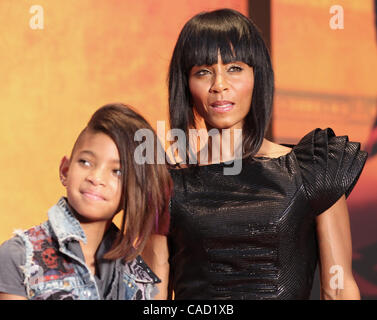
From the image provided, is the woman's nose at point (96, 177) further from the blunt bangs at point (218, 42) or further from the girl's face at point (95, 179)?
the blunt bangs at point (218, 42)

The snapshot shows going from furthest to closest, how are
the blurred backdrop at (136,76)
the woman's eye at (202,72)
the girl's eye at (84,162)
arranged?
1. the blurred backdrop at (136,76)
2. the woman's eye at (202,72)
3. the girl's eye at (84,162)

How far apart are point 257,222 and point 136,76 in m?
1.27

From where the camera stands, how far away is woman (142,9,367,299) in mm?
1695

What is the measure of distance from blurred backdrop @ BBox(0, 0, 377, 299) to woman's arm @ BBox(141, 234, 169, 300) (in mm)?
955

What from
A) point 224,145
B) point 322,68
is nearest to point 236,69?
point 224,145

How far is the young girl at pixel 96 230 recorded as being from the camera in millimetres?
1319

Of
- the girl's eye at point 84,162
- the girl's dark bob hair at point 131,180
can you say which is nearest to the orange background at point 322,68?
the girl's dark bob hair at point 131,180

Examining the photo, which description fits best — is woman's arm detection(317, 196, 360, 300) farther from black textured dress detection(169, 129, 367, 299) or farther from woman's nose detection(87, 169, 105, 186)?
woman's nose detection(87, 169, 105, 186)

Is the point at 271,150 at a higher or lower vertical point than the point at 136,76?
lower

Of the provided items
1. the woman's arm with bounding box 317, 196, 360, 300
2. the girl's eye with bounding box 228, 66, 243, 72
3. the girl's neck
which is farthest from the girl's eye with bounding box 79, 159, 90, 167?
the woman's arm with bounding box 317, 196, 360, 300

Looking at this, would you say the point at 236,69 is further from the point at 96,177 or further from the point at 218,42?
the point at 96,177

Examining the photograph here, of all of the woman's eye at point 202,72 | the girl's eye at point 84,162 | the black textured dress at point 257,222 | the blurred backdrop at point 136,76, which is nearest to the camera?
the girl's eye at point 84,162

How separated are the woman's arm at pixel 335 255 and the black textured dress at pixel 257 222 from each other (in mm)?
27

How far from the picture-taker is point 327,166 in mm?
1756
